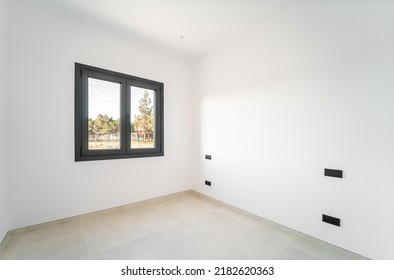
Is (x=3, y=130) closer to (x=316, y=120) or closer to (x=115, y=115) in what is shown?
(x=115, y=115)

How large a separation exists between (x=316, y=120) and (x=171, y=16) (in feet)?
7.74

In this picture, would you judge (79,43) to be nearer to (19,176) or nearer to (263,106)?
(19,176)

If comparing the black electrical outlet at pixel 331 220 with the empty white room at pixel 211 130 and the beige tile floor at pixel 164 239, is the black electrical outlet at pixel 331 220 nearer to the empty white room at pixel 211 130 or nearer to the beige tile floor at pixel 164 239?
the empty white room at pixel 211 130

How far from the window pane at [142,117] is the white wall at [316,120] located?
1443 mm

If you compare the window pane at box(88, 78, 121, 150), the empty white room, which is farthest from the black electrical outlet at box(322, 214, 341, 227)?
the window pane at box(88, 78, 121, 150)

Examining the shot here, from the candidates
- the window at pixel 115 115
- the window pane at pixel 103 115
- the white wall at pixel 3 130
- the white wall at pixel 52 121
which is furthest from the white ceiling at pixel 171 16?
the window pane at pixel 103 115

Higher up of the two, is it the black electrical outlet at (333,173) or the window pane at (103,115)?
the window pane at (103,115)

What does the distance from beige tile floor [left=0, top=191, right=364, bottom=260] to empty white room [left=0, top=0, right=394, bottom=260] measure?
0.02 meters

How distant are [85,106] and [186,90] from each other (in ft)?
6.61

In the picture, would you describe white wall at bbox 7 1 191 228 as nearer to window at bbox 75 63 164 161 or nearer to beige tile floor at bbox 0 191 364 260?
window at bbox 75 63 164 161

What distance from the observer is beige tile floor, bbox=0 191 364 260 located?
1.82 m

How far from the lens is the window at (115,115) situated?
2.59 meters

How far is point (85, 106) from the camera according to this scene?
2611 mm

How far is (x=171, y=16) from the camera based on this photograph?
2.40m
